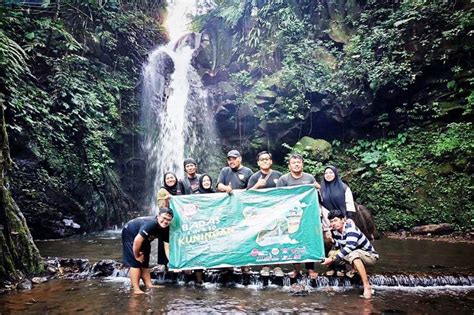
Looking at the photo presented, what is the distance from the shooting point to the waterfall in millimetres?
15711


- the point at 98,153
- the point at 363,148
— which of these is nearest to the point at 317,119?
the point at 363,148

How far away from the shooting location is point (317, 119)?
48.0 ft

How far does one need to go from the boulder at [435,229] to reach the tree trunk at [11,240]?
9.48 meters

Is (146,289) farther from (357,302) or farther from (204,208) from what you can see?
(357,302)

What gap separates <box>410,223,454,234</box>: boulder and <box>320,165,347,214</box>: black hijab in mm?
6033

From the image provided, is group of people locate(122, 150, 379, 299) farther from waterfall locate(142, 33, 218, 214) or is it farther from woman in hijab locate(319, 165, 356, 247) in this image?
waterfall locate(142, 33, 218, 214)

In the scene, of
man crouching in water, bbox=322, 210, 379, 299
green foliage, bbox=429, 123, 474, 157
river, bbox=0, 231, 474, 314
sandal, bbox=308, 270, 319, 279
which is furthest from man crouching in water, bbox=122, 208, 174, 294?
green foliage, bbox=429, 123, 474, 157

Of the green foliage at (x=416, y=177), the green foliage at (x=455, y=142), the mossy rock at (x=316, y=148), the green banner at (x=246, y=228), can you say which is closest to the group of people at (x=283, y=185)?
the green banner at (x=246, y=228)

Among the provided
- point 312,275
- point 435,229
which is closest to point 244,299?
point 312,275

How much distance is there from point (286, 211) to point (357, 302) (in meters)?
1.59

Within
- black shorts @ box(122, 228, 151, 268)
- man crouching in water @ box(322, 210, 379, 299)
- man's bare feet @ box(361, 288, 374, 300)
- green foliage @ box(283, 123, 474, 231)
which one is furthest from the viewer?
green foliage @ box(283, 123, 474, 231)

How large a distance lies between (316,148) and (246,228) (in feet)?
28.7

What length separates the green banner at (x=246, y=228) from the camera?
Result: 529cm

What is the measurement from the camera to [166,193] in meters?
5.65
